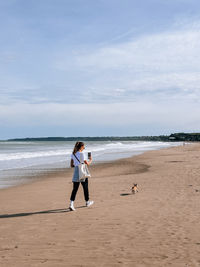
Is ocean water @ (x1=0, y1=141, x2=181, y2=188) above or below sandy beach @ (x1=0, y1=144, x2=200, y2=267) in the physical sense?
below

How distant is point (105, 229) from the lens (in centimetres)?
741

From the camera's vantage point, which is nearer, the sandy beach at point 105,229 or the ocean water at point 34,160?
the sandy beach at point 105,229

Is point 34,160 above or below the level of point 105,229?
below

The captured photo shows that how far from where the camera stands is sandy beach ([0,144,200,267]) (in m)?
5.66

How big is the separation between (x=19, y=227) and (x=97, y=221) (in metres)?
1.90

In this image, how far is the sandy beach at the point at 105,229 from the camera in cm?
566

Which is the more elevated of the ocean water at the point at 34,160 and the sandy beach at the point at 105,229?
the sandy beach at the point at 105,229

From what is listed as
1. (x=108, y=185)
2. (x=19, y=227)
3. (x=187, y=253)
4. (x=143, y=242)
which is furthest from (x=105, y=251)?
(x=108, y=185)

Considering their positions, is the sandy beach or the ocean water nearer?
the sandy beach

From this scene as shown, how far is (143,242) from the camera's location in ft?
21.0

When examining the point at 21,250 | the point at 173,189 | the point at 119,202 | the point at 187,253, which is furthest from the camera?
the point at 173,189

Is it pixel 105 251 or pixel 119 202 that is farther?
pixel 119 202

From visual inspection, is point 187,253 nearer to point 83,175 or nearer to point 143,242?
point 143,242

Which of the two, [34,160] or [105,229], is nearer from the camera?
[105,229]
